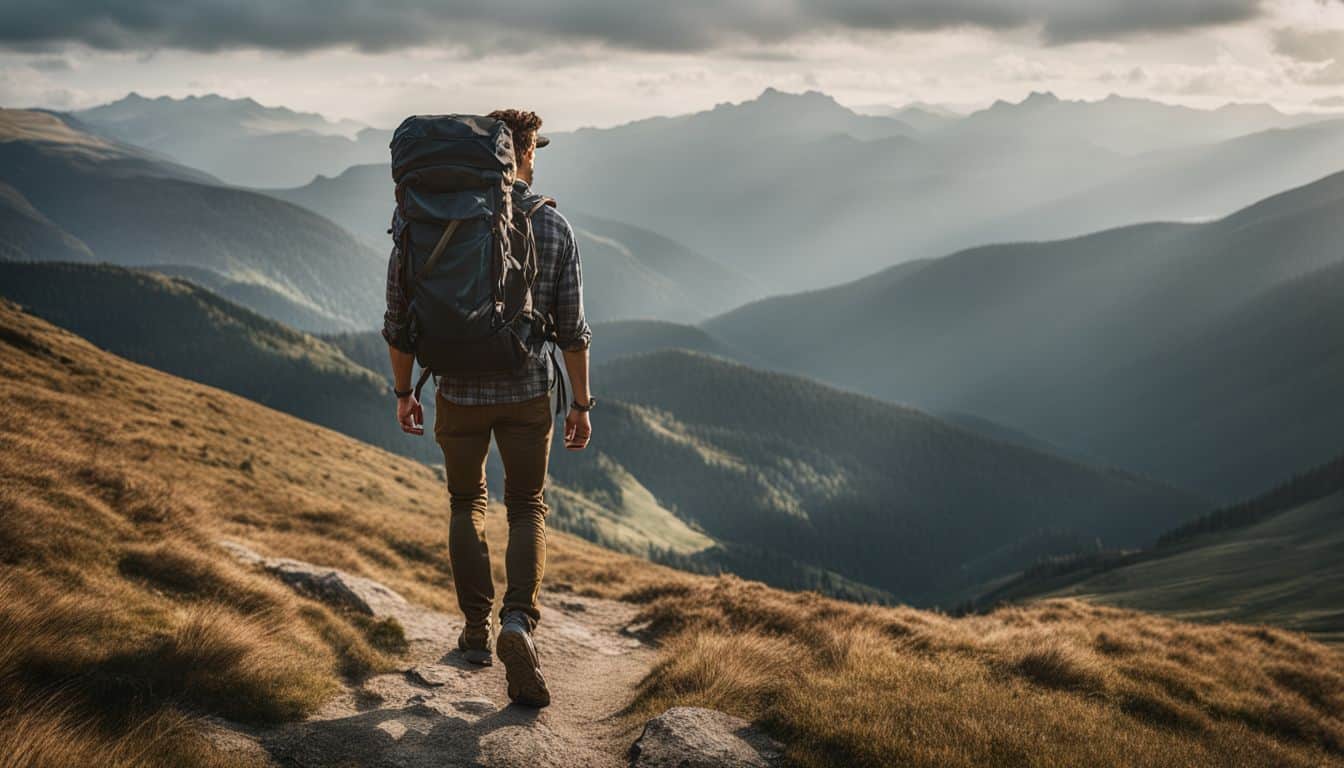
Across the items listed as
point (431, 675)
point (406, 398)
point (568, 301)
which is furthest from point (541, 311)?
point (431, 675)

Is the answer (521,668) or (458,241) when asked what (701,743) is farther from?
(458,241)

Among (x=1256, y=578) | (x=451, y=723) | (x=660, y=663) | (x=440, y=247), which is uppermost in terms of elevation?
(x=440, y=247)

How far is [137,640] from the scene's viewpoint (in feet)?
24.6

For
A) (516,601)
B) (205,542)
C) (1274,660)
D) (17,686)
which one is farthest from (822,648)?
(1274,660)

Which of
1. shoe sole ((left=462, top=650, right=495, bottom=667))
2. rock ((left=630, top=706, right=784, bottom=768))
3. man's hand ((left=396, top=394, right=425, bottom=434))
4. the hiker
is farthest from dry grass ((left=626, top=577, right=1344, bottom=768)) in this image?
man's hand ((left=396, top=394, right=425, bottom=434))

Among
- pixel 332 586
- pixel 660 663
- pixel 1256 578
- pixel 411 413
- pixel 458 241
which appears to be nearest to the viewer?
pixel 458 241

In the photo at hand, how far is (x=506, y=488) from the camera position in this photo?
7.54 meters

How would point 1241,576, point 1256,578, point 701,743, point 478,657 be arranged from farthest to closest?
point 1241,576 < point 1256,578 < point 478,657 < point 701,743

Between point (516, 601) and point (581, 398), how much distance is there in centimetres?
212

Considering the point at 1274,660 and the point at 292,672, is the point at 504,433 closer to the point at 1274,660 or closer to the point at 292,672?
the point at 292,672

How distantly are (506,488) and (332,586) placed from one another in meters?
5.58

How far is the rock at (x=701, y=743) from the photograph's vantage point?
6551 mm

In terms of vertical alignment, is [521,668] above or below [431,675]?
above

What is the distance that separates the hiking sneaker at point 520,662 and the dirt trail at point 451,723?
0.54 feet
